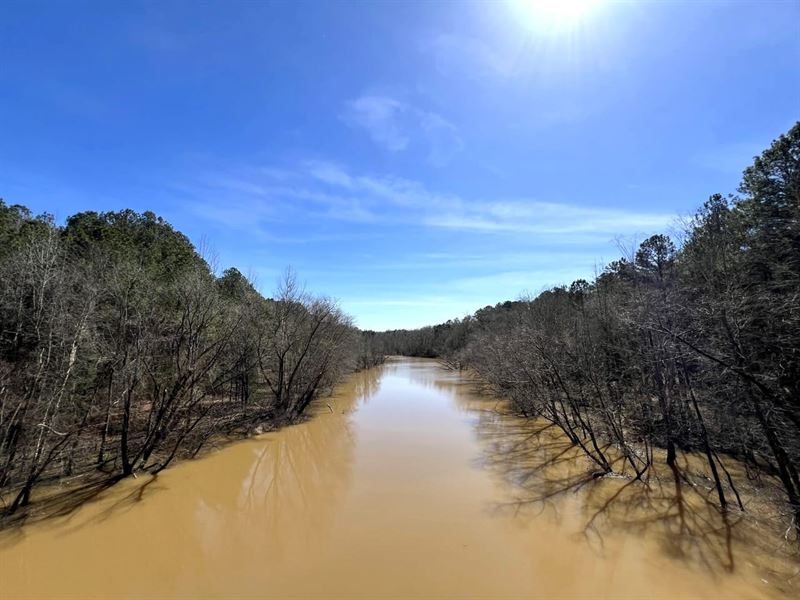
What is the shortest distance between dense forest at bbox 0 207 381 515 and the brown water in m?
1.98

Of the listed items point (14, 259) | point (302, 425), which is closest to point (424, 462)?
point (302, 425)

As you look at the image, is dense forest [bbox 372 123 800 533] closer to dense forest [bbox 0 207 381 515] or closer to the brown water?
the brown water

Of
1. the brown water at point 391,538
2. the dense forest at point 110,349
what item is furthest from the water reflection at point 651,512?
the dense forest at point 110,349

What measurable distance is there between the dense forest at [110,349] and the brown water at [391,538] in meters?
1.98

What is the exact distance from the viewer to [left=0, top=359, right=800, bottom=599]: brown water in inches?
262

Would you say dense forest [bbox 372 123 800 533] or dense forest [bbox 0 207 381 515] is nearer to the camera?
dense forest [bbox 372 123 800 533]

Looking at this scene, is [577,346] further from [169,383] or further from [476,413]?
[169,383]

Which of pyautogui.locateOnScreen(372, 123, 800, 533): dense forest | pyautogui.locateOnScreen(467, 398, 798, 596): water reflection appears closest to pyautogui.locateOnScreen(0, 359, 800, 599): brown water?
pyautogui.locateOnScreen(467, 398, 798, 596): water reflection

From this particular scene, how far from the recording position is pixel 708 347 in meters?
8.11

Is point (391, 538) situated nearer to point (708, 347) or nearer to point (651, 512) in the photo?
point (651, 512)

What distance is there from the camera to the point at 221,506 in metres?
10.0

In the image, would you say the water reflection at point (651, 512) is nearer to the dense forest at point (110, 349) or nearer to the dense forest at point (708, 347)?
the dense forest at point (708, 347)

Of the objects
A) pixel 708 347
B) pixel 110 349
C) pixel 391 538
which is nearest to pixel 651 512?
pixel 708 347

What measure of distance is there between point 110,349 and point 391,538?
29.2 feet
